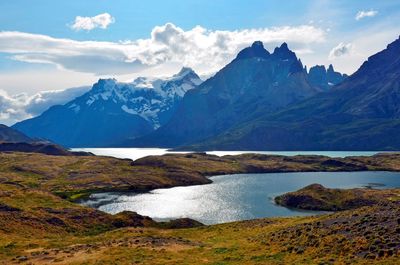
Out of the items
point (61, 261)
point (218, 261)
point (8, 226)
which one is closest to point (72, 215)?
point (8, 226)

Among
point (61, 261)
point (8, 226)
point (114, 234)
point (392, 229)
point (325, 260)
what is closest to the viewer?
point (325, 260)

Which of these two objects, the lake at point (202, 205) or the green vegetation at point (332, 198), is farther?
the green vegetation at point (332, 198)

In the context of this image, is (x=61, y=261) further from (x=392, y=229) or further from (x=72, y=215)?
(x=72, y=215)

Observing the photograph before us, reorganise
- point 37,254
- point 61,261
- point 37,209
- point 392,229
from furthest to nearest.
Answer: point 37,209, point 37,254, point 61,261, point 392,229

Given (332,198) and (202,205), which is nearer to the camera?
(202,205)

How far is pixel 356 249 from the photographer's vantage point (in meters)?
49.3

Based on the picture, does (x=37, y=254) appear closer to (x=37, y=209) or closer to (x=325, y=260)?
(x=325, y=260)

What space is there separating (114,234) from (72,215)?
3423 cm

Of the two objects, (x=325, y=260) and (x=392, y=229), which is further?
(x=392, y=229)

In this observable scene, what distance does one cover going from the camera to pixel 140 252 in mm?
60625

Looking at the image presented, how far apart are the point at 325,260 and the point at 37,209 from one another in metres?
84.1

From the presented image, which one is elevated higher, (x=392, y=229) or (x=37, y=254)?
(x=392, y=229)

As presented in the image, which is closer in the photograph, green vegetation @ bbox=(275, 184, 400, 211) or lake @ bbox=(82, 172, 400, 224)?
lake @ bbox=(82, 172, 400, 224)

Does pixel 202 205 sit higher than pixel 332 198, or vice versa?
pixel 332 198
